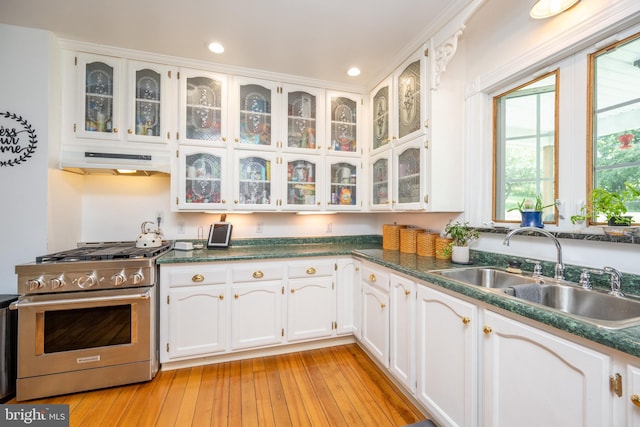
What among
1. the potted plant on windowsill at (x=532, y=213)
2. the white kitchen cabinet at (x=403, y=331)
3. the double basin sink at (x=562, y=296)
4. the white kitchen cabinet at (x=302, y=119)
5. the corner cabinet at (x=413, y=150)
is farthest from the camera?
the white kitchen cabinet at (x=302, y=119)

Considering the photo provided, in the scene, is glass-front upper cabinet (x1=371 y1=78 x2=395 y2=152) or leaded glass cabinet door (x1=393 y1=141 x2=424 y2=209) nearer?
leaded glass cabinet door (x1=393 y1=141 x2=424 y2=209)

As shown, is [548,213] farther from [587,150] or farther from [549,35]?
[549,35]

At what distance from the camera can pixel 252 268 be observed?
7.29 feet

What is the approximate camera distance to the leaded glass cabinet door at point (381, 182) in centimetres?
249

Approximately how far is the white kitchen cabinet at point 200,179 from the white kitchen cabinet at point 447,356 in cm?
187

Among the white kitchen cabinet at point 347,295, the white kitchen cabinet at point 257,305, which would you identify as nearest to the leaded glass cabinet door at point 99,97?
the white kitchen cabinet at point 257,305

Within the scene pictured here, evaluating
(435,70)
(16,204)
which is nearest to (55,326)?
(16,204)

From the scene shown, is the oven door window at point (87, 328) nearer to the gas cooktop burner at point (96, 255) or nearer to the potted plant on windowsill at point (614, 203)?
the gas cooktop burner at point (96, 255)

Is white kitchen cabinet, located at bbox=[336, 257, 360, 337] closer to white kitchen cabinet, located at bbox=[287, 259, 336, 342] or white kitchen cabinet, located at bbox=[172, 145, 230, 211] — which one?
white kitchen cabinet, located at bbox=[287, 259, 336, 342]

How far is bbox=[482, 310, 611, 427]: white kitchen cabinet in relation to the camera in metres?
0.83

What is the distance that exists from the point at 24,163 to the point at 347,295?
2688 millimetres

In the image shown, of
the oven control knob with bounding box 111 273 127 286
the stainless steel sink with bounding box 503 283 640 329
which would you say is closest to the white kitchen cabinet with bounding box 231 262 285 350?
the oven control knob with bounding box 111 273 127 286

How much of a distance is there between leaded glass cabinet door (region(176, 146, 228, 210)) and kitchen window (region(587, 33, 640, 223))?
251cm

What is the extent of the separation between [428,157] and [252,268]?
5.34 ft
